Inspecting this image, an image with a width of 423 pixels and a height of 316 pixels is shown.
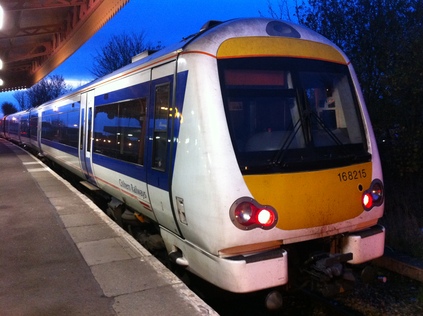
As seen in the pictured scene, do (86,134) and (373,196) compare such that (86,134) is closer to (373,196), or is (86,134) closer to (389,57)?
(373,196)

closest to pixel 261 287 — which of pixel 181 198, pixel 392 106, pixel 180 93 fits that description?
pixel 181 198

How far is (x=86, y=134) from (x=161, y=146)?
4392 mm

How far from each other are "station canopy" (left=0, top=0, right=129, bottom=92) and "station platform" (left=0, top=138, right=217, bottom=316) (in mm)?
5814

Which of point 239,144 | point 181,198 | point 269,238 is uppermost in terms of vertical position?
point 239,144

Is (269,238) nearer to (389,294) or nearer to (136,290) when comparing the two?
(136,290)

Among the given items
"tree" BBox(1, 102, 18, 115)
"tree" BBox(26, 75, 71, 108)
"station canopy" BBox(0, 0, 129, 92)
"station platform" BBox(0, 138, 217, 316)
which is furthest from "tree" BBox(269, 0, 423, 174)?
"tree" BBox(1, 102, 18, 115)

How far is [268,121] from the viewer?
404 centimetres

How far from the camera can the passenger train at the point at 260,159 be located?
11.9 feet

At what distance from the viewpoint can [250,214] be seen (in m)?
3.60

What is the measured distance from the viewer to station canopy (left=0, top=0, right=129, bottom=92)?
11.5 metres

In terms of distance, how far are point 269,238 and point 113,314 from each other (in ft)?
4.98

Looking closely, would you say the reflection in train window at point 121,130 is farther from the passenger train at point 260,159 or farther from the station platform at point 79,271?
the station platform at point 79,271

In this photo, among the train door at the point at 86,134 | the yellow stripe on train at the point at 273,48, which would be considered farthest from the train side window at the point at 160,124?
the train door at the point at 86,134

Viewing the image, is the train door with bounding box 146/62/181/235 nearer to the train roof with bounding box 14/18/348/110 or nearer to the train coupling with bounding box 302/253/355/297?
the train roof with bounding box 14/18/348/110
